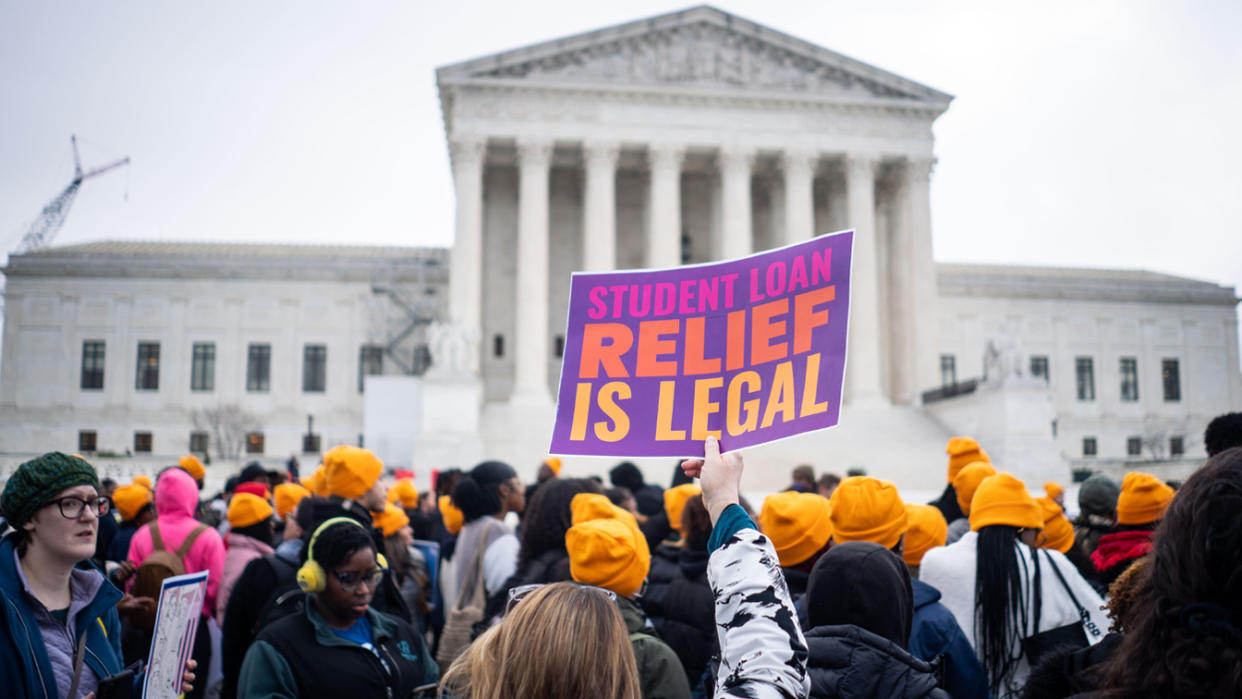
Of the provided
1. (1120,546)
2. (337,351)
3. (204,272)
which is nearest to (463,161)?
(337,351)

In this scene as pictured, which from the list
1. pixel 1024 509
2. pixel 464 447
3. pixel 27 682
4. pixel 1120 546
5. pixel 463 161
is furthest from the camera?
pixel 463 161

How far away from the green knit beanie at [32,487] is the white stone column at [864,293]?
119ft

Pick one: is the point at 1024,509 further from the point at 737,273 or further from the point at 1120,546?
the point at 737,273

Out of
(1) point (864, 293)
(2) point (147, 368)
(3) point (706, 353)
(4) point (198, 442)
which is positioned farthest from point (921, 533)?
(2) point (147, 368)

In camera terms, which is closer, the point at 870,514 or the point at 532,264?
the point at 870,514

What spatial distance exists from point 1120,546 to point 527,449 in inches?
1115

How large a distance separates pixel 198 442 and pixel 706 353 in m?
50.0

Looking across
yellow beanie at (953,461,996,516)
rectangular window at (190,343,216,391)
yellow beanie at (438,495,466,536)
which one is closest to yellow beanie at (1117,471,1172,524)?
yellow beanie at (953,461,996,516)

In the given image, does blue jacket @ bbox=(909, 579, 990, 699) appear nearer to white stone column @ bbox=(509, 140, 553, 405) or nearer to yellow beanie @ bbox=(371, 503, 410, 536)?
yellow beanie @ bbox=(371, 503, 410, 536)

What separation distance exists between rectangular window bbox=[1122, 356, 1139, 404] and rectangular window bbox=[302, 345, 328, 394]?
4580 cm

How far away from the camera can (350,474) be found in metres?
6.32

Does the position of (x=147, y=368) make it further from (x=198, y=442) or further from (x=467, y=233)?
(x=467, y=233)

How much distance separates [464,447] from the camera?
1267 inches

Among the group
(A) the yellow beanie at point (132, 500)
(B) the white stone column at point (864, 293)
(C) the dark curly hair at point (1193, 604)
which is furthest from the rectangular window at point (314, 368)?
(C) the dark curly hair at point (1193, 604)
